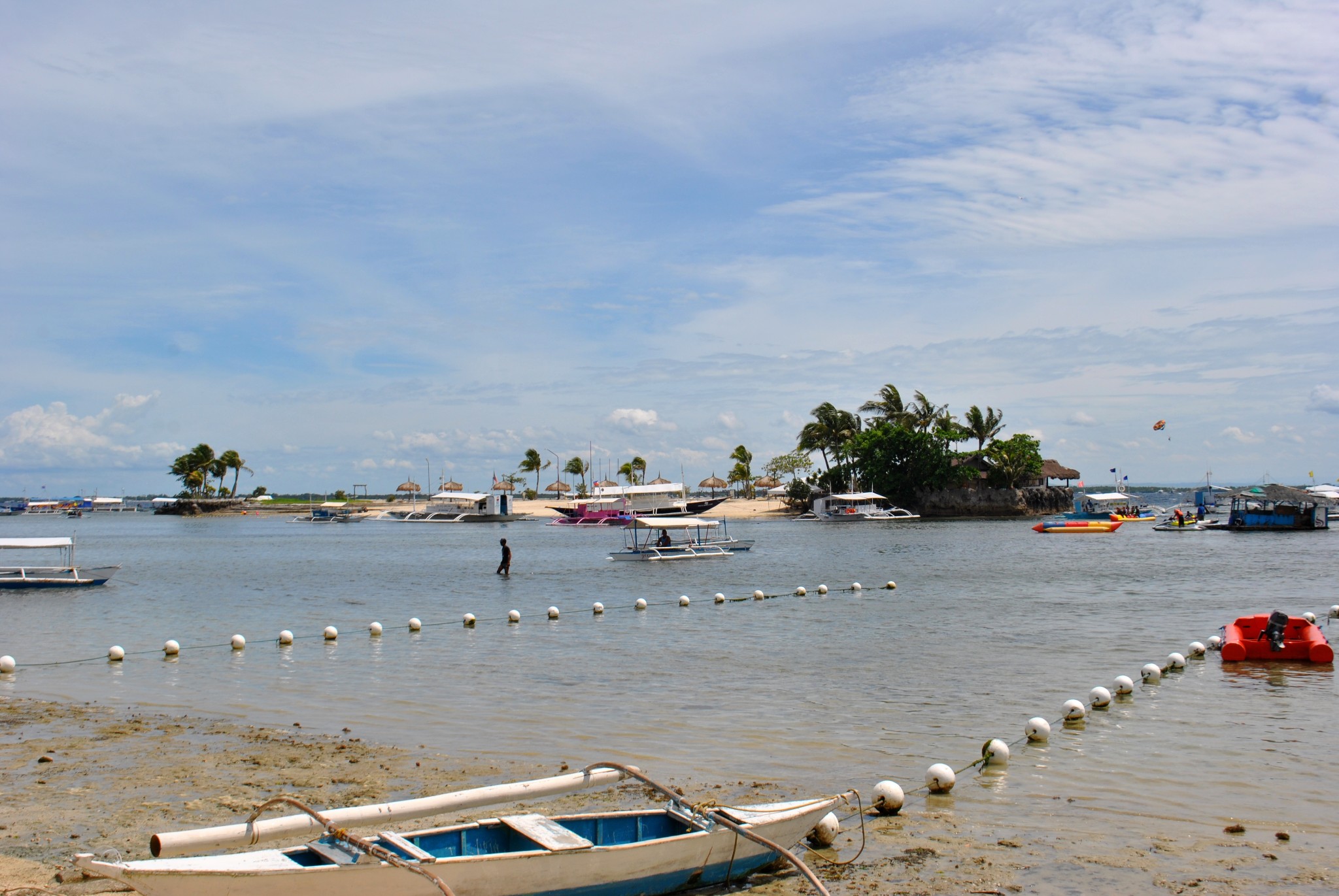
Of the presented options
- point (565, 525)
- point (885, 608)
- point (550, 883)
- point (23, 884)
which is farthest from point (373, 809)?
point (565, 525)

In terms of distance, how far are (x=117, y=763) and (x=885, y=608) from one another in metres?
22.0

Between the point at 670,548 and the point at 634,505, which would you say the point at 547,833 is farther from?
the point at 634,505

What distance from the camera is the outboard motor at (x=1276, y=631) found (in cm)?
1852

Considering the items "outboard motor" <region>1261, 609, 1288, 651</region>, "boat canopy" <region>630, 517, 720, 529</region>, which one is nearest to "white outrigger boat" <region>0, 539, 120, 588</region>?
"boat canopy" <region>630, 517, 720, 529</region>

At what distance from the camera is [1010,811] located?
32.5 ft

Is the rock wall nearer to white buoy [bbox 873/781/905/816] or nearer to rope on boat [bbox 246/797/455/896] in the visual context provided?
white buoy [bbox 873/781/905/816]

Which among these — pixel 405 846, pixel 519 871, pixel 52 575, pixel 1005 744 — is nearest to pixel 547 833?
pixel 519 871

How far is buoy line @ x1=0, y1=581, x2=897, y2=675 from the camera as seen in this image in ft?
65.5

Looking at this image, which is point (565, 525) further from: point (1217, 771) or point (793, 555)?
point (1217, 771)

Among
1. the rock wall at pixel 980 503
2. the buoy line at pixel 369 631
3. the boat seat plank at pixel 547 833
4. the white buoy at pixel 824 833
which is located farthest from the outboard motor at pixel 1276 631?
the rock wall at pixel 980 503

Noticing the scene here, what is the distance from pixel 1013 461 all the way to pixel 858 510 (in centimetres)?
1708

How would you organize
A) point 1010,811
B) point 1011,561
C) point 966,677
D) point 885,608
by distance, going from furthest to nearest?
point 1011,561 < point 885,608 < point 966,677 < point 1010,811

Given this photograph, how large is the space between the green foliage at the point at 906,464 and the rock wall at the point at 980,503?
1009 mm

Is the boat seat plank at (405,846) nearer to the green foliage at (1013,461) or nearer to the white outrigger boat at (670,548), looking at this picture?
the white outrigger boat at (670,548)
